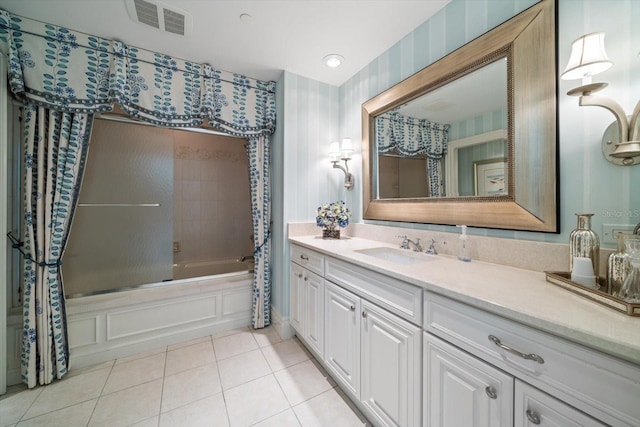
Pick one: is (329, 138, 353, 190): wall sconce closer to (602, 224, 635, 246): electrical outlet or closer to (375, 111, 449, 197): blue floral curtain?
(375, 111, 449, 197): blue floral curtain

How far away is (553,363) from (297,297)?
163 centimetres

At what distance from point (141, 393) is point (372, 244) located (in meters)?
1.84

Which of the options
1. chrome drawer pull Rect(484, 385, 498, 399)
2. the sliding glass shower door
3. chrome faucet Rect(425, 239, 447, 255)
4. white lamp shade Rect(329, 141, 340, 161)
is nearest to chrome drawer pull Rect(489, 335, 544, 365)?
chrome drawer pull Rect(484, 385, 498, 399)

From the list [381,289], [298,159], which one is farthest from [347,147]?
[381,289]

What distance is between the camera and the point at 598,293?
2.31 feet

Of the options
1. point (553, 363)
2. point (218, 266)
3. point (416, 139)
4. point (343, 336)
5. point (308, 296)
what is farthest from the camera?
point (218, 266)

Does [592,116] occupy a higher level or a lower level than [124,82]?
lower

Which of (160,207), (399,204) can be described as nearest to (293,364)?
(399,204)

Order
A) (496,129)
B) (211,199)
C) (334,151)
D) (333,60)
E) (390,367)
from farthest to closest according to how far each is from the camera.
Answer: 1. (211,199)
2. (334,151)
3. (333,60)
4. (496,129)
5. (390,367)

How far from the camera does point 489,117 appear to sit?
1.26 m

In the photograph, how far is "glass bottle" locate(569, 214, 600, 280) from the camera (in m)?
0.86

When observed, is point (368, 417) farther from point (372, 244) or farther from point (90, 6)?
point (90, 6)

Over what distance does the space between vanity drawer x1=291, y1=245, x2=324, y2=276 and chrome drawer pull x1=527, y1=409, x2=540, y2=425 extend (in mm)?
1136

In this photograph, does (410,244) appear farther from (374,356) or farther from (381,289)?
(374,356)
